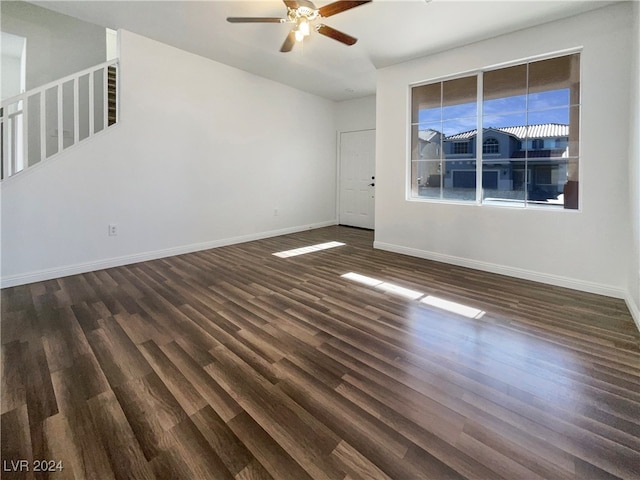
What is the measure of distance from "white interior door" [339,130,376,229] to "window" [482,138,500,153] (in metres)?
2.95

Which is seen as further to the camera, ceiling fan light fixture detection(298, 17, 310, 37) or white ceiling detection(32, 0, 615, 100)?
white ceiling detection(32, 0, 615, 100)

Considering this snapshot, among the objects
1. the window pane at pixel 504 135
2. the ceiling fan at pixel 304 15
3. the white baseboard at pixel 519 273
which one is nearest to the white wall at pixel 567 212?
the white baseboard at pixel 519 273

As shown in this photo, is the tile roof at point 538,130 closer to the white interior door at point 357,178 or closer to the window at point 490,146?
the window at point 490,146

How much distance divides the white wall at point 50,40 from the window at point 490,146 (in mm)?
5557

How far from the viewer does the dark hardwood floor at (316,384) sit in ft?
4.14

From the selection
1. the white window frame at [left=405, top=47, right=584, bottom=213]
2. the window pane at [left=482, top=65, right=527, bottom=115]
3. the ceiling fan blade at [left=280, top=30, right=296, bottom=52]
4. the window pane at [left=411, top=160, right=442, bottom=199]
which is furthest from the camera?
the window pane at [left=411, top=160, right=442, bottom=199]

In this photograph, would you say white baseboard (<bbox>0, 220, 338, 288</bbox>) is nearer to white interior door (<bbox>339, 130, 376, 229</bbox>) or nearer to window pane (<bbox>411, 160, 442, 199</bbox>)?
white interior door (<bbox>339, 130, 376, 229</bbox>)

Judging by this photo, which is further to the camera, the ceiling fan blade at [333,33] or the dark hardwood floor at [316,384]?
the ceiling fan blade at [333,33]

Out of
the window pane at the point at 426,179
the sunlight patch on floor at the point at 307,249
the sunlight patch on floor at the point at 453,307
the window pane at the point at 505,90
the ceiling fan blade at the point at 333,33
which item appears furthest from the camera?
the sunlight patch on floor at the point at 307,249

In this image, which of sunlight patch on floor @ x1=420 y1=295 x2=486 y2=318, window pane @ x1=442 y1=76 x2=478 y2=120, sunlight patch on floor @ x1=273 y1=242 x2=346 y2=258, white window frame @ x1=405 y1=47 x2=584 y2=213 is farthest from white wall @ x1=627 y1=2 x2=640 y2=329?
sunlight patch on floor @ x1=273 y1=242 x2=346 y2=258

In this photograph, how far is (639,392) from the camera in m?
1.67

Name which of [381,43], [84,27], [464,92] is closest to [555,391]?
[464,92]

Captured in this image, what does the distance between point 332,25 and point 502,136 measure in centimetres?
236

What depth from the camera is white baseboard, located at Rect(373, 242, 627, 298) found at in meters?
3.07
